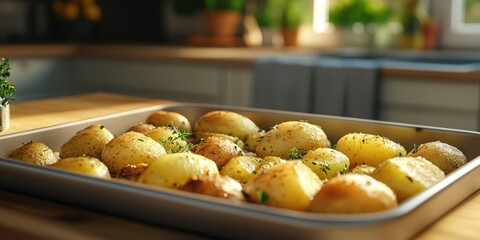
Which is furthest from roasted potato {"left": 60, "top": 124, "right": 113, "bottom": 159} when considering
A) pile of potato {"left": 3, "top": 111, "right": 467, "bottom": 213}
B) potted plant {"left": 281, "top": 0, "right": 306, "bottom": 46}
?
potted plant {"left": 281, "top": 0, "right": 306, "bottom": 46}

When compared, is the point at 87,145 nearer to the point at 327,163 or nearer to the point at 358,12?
the point at 327,163

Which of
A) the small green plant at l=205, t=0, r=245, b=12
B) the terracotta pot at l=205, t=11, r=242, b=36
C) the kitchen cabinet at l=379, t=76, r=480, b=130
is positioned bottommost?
the kitchen cabinet at l=379, t=76, r=480, b=130

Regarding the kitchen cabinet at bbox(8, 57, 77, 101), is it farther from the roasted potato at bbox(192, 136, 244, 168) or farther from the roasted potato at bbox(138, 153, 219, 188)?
the roasted potato at bbox(138, 153, 219, 188)

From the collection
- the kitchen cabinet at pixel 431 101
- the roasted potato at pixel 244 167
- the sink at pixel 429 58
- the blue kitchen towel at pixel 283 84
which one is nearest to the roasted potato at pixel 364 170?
the roasted potato at pixel 244 167

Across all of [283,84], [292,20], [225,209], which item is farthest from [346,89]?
[225,209]

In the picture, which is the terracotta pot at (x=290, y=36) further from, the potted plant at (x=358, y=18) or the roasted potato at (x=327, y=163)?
the roasted potato at (x=327, y=163)

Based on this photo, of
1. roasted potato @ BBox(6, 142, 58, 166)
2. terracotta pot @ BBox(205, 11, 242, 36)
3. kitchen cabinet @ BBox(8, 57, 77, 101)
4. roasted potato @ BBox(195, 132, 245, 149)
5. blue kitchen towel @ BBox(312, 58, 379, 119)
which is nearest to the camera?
roasted potato @ BBox(6, 142, 58, 166)

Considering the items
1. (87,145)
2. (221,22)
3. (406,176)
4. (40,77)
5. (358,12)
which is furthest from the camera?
(221,22)
